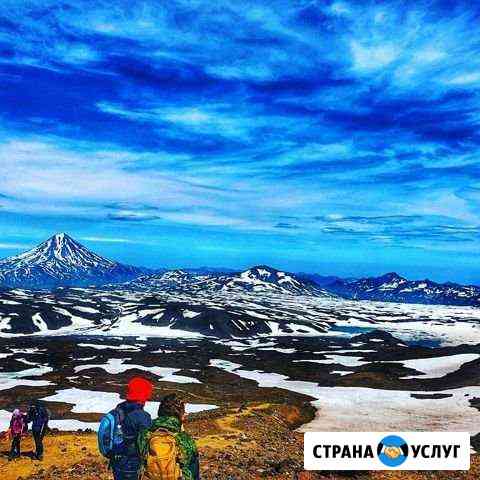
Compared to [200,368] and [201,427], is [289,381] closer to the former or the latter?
[200,368]

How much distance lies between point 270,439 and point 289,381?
52021mm

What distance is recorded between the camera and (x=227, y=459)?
24562mm

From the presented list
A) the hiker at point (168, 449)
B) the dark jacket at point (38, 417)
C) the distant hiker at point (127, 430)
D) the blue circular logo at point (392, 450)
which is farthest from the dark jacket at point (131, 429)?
the dark jacket at point (38, 417)

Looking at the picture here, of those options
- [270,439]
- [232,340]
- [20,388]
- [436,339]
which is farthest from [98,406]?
[436,339]

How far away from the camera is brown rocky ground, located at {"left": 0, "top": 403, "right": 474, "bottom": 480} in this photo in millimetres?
21859

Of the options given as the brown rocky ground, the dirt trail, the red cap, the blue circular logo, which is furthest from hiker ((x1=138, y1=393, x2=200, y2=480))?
the dirt trail

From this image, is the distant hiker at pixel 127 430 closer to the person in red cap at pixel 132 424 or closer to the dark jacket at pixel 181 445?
the person in red cap at pixel 132 424

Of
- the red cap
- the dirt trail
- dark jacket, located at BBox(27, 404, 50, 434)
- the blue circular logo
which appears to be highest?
the red cap

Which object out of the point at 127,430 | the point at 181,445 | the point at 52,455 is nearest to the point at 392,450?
the point at 181,445

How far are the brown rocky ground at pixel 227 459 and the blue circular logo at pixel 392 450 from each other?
28.3ft

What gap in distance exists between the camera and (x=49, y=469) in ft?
75.3

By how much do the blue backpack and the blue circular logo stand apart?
645cm

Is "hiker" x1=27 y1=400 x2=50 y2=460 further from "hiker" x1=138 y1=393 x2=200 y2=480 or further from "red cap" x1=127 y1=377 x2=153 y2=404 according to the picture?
"hiker" x1=138 y1=393 x2=200 y2=480

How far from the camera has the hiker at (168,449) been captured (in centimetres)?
845
